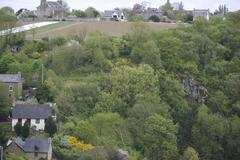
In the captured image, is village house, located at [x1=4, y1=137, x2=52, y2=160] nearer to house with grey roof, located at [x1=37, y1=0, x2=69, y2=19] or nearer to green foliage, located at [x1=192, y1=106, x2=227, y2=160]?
green foliage, located at [x1=192, y1=106, x2=227, y2=160]

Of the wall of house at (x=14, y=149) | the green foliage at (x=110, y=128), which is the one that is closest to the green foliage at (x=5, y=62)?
the green foliage at (x=110, y=128)

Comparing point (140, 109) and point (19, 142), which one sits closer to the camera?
point (19, 142)

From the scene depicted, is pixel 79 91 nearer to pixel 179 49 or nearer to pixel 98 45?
pixel 98 45

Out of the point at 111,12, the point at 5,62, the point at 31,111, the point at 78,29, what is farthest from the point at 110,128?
the point at 111,12

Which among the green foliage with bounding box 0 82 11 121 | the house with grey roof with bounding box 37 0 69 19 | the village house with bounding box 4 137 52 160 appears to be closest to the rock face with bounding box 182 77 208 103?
the green foliage with bounding box 0 82 11 121

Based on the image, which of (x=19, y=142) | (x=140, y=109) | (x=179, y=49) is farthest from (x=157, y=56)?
(x=19, y=142)

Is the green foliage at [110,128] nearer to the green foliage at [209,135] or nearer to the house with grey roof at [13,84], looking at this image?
the green foliage at [209,135]

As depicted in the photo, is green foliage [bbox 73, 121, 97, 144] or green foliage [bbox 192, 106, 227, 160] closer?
green foliage [bbox 73, 121, 97, 144]
